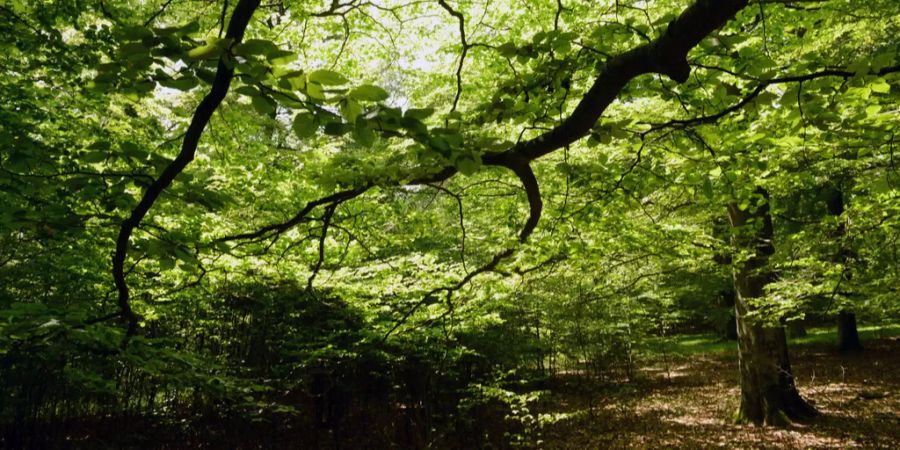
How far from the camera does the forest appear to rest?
7.04 ft

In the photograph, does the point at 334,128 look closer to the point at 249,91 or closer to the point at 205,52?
the point at 249,91

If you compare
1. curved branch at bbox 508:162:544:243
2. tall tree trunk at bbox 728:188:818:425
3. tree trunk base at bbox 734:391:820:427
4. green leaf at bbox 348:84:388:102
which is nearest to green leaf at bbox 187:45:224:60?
green leaf at bbox 348:84:388:102

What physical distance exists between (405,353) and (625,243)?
416 cm

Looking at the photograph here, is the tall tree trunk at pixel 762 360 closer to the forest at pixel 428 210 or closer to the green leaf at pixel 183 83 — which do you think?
the forest at pixel 428 210

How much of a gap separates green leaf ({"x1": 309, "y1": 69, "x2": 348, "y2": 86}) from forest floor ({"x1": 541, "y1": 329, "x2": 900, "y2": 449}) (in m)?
7.32

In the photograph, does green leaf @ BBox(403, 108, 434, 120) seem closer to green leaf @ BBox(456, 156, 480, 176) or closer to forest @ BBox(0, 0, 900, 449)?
forest @ BBox(0, 0, 900, 449)

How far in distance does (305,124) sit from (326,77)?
0.18 m

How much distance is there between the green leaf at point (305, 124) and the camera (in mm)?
1300

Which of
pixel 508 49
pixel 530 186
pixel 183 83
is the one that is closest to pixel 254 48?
pixel 183 83

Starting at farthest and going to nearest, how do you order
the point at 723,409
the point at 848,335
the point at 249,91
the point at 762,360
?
the point at 848,335 → the point at 723,409 → the point at 762,360 → the point at 249,91

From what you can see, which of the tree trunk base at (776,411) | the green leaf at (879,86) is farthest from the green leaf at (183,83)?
the tree trunk base at (776,411)

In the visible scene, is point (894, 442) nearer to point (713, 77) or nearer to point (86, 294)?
point (713, 77)

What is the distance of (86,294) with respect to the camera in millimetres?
7465

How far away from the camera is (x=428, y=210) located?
809 centimetres
